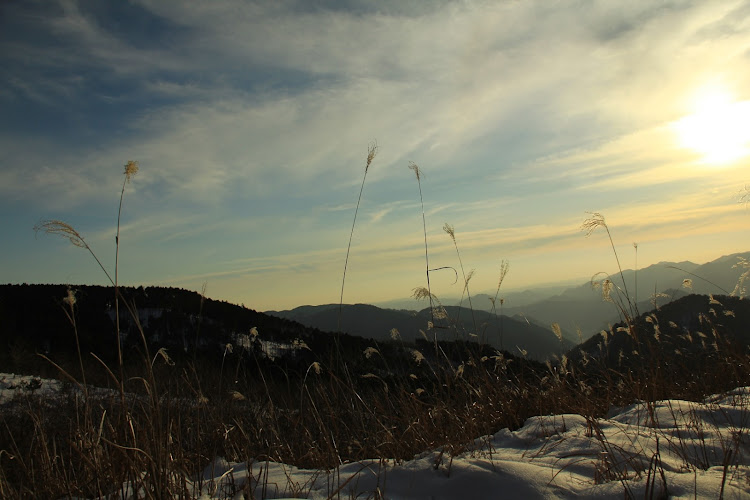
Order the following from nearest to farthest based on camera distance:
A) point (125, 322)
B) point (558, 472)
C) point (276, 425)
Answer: point (558, 472)
point (276, 425)
point (125, 322)

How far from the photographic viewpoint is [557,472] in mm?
1855

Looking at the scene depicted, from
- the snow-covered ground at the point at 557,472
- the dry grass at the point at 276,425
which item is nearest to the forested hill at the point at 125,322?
the dry grass at the point at 276,425

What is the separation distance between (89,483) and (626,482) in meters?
2.24

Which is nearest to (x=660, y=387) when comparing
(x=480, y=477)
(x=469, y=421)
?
(x=469, y=421)

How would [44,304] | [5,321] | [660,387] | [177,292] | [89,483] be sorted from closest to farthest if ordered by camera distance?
1. [89,483]
2. [660,387]
3. [5,321]
4. [44,304]
5. [177,292]

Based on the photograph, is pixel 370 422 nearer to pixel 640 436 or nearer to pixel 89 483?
pixel 640 436

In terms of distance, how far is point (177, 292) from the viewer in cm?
3722

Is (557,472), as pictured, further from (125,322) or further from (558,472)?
(125,322)

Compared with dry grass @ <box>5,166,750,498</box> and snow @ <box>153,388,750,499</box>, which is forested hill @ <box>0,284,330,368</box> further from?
snow @ <box>153,388,750,499</box>

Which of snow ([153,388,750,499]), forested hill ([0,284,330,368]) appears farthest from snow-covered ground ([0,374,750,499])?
forested hill ([0,284,330,368])

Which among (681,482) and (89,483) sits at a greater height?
(89,483)

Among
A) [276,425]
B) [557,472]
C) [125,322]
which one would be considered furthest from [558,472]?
[125,322]

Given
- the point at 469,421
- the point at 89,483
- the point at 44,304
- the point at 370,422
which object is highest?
the point at 44,304

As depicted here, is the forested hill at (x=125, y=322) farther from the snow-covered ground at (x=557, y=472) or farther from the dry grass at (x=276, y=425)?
the snow-covered ground at (x=557, y=472)
